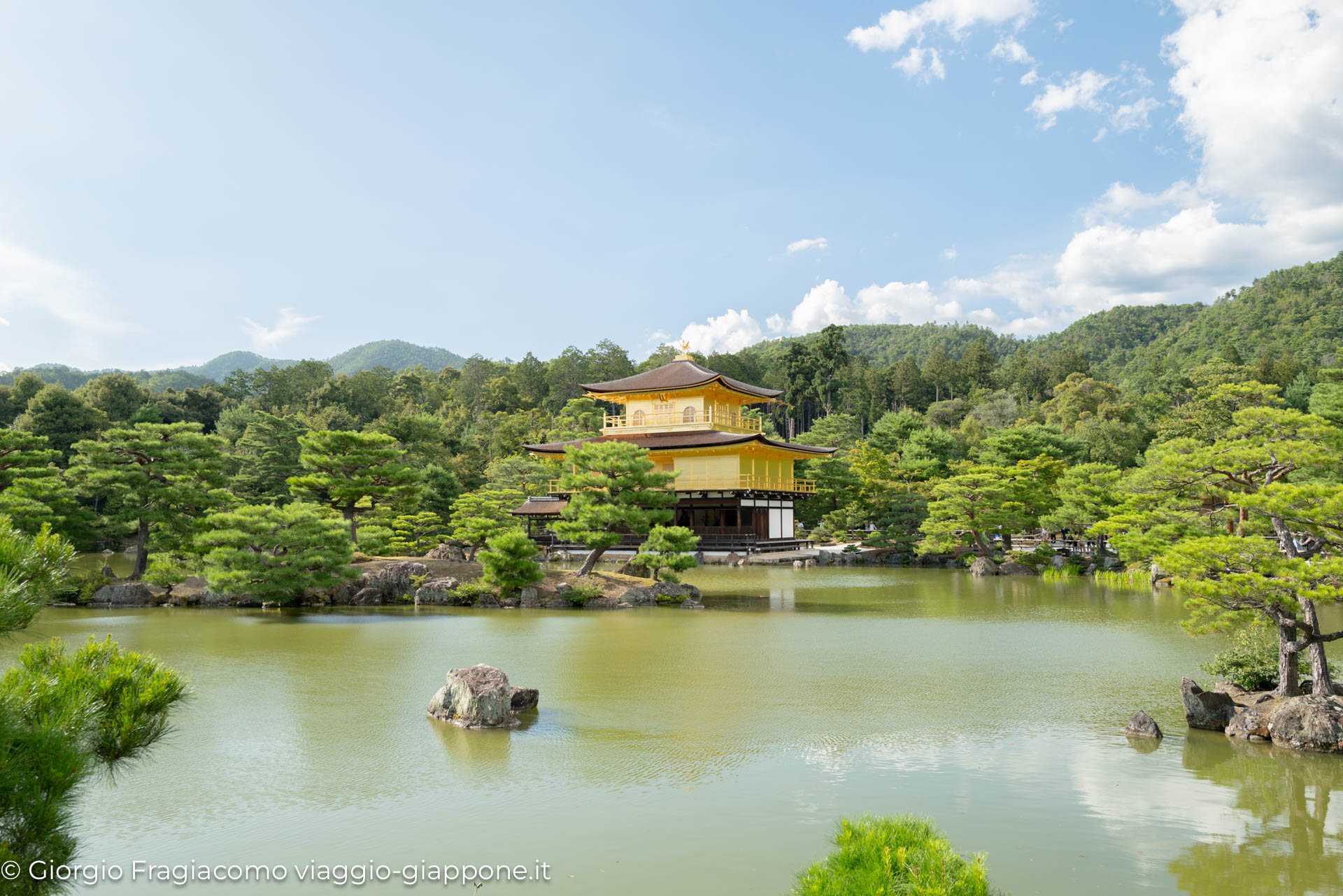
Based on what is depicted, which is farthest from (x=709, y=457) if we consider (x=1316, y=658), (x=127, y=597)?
(x=1316, y=658)

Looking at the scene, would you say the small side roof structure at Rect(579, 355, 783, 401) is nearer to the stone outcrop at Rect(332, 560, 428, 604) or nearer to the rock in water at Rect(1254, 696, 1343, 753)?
the stone outcrop at Rect(332, 560, 428, 604)

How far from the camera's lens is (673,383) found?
28.8m

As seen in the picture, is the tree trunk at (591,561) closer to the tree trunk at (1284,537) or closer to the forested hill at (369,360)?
the tree trunk at (1284,537)

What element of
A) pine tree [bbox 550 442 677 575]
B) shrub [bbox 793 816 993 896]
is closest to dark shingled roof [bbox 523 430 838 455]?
pine tree [bbox 550 442 677 575]

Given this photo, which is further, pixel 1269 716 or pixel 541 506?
pixel 541 506

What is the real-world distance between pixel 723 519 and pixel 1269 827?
75.3 feet

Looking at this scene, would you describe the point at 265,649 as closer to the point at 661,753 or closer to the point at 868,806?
the point at 661,753

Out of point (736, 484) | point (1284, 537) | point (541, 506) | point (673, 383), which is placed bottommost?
point (1284, 537)

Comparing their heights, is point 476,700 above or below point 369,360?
below

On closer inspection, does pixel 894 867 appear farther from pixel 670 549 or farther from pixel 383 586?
pixel 383 586

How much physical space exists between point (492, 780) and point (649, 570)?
13.3 metres

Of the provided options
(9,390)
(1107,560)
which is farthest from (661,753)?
(9,390)

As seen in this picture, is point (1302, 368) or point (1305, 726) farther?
point (1302, 368)

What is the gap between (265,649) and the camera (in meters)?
10.6
